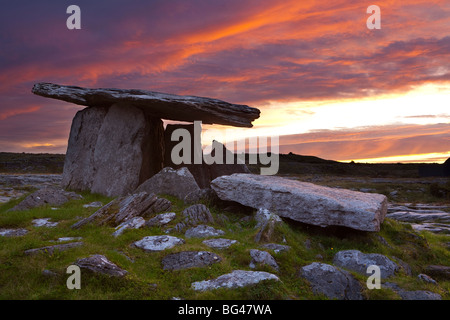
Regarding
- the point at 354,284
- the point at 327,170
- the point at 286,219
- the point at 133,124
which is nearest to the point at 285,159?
the point at 327,170

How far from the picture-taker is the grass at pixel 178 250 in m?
7.27

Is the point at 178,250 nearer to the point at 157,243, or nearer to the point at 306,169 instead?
the point at 157,243

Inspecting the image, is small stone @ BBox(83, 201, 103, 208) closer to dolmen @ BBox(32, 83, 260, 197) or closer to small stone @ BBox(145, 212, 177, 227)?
dolmen @ BBox(32, 83, 260, 197)

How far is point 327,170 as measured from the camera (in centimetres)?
6544

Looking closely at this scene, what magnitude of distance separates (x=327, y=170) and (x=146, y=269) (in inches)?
2369

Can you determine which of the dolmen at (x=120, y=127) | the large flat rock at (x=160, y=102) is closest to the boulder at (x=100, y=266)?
the dolmen at (x=120, y=127)

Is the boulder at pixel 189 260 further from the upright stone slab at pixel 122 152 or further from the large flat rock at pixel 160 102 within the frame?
the large flat rock at pixel 160 102

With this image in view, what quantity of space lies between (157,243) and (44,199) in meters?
8.45

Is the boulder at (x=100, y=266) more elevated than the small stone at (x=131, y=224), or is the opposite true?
the small stone at (x=131, y=224)

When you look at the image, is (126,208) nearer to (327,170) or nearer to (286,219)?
(286,219)

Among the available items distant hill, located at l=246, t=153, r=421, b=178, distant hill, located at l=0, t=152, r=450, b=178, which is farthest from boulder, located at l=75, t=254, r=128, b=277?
distant hill, located at l=246, t=153, r=421, b=178

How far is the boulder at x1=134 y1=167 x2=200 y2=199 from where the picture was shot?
1555cm

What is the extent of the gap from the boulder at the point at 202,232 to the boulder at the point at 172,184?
12.6 ft

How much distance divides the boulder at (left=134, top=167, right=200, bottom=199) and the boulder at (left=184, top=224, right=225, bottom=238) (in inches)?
151
